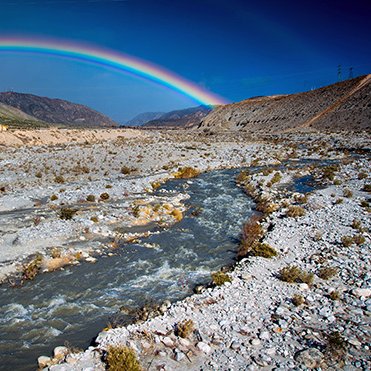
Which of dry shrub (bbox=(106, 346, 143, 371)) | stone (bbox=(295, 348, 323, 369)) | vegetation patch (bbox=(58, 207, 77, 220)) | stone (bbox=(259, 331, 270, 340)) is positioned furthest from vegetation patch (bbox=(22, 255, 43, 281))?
stone (bbox=(295, 348, 323, 369))

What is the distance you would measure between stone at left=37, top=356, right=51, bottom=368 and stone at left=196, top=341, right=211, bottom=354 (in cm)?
330

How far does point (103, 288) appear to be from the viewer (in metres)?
11.3

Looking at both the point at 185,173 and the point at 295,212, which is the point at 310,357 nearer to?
the point at 295,212

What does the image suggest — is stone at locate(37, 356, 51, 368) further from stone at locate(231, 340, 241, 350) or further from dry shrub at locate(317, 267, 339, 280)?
dry shrub at locate(317, 267, 339, 280)

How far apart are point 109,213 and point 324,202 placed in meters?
11.7

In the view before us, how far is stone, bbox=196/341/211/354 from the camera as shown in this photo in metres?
7.59

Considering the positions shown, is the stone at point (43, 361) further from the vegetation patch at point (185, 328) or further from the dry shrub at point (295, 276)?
the dry shrub at point (295, 276)

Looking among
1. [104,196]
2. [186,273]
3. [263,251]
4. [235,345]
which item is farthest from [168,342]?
[104,196]

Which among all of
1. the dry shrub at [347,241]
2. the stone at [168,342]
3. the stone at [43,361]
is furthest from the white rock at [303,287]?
the stone at [43,361]

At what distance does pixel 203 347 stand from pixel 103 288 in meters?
4.78

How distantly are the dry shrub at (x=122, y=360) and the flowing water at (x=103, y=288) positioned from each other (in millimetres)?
1436

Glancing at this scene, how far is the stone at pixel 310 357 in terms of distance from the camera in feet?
22.9

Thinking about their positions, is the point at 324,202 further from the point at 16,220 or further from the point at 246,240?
the point at 16,220

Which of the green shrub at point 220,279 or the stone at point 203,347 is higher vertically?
the green shrub at point 220,279
